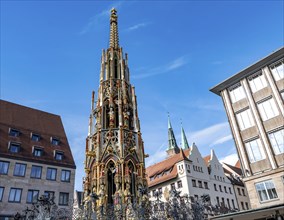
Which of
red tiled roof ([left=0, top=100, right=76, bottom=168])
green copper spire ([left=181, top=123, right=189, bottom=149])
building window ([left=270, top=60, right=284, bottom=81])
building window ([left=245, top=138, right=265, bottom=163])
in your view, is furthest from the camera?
green copper spire ([left=181, top=123, right=189, bottom=149])

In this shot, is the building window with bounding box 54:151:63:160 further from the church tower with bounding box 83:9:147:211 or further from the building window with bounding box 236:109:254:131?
the building window with bounding box 236:109:254:131

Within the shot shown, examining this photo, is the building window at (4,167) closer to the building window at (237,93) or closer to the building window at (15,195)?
the building window at (15,195)

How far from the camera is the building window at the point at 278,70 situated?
22.8m

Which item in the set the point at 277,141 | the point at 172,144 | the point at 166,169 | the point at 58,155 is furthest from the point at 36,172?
the point at 172,144

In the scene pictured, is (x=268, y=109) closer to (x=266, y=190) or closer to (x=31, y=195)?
(x=266, y=190)

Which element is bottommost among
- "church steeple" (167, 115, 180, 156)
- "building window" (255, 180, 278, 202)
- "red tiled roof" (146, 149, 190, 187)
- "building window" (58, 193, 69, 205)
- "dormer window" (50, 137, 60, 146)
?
"building window" (255, 180, 278, 202)

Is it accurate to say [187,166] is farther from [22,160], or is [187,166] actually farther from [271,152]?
[22,160]

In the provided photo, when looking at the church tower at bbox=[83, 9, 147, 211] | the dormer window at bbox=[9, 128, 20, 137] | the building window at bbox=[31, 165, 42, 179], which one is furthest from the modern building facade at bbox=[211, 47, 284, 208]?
the dormer window at bbox=[9, 128, 20, 137]

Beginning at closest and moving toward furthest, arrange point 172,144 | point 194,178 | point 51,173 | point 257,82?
point 257,82, point 51,173, point 194,178, point 172,144

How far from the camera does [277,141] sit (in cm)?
2117

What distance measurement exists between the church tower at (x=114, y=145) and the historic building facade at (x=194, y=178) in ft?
38.4

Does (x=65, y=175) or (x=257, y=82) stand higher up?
(x=257, y=82)

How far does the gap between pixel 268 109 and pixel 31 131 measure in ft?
99.0

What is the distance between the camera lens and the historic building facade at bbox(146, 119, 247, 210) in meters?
40.8
